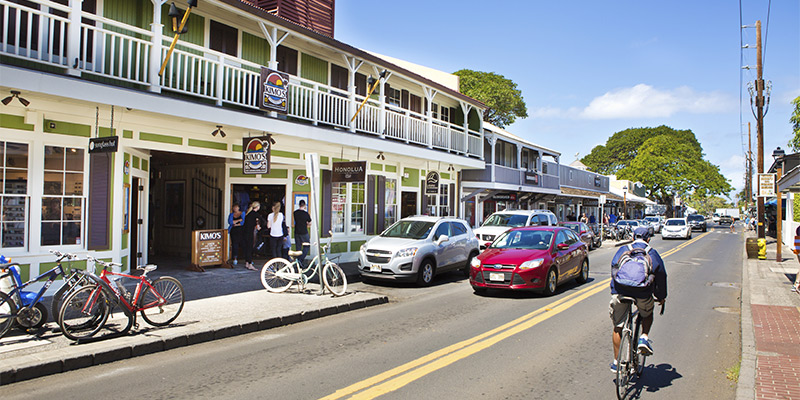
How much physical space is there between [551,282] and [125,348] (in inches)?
317

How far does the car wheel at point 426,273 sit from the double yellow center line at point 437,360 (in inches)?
132

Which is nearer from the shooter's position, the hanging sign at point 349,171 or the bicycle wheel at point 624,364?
the bicycle wheel at point 624,364

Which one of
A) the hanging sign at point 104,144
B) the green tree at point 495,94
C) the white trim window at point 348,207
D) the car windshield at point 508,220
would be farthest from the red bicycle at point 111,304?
the green tree at point 495,94

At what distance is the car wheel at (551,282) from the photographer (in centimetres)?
1084

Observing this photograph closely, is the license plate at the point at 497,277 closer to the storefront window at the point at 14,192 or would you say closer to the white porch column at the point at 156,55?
the white porch column at the point at 156,55

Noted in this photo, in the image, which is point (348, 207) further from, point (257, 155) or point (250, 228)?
point (257, 155)

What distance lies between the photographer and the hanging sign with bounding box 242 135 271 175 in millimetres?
12289

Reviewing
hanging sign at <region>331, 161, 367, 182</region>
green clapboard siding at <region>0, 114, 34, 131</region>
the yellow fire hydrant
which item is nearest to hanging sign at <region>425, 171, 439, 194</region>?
hanging sign at <region>331, 161, 367, 182</region>

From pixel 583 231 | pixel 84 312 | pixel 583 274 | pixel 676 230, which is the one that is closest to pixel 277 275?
pixel 84 312

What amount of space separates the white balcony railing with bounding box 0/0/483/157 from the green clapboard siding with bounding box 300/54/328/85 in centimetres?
34

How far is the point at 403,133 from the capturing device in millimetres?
18109

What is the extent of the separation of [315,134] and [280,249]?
314cm

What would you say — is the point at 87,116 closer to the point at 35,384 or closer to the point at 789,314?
the point at 35,384

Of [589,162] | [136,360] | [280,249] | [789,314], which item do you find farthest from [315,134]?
[589,162]
